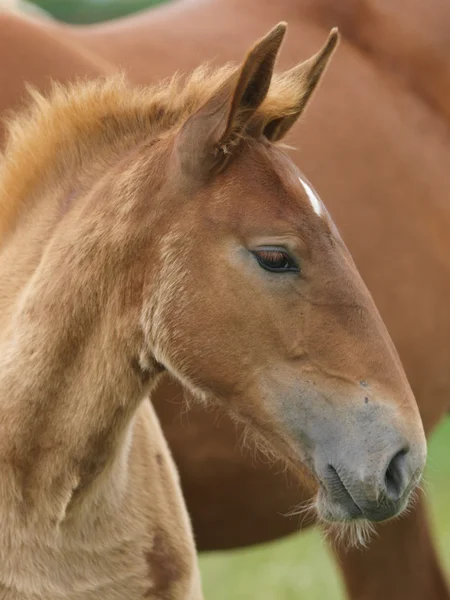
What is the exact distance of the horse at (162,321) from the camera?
231cm

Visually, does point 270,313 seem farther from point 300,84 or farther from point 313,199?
point 300,84

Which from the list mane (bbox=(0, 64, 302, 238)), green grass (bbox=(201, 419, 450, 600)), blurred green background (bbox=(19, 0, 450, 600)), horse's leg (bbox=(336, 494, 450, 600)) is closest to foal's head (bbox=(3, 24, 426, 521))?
mane (bbox=(0, 64, 302, 238))

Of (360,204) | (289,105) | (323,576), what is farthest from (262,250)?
(323,576)

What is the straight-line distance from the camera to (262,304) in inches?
91.8

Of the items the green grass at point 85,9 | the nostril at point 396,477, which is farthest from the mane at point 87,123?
the green grass at point 85,9

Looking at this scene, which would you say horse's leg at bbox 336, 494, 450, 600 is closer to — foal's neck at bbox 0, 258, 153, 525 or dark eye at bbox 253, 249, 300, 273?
foal's neck at bbox 0, 258, 153, 525

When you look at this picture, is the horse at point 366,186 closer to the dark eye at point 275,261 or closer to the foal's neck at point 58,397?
the foal's neck at point 58,397

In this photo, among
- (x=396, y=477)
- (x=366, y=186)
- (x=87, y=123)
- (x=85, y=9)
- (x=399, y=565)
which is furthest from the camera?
(x=85, y=9)

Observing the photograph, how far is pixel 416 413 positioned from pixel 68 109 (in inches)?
41.8

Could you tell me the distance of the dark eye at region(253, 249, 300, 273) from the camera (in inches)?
91.6

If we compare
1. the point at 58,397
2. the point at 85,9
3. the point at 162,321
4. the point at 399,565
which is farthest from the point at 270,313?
the point at 85,9

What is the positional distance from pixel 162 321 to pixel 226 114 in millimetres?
440

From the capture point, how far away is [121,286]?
2.44 m

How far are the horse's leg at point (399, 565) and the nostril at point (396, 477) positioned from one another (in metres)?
2.09
